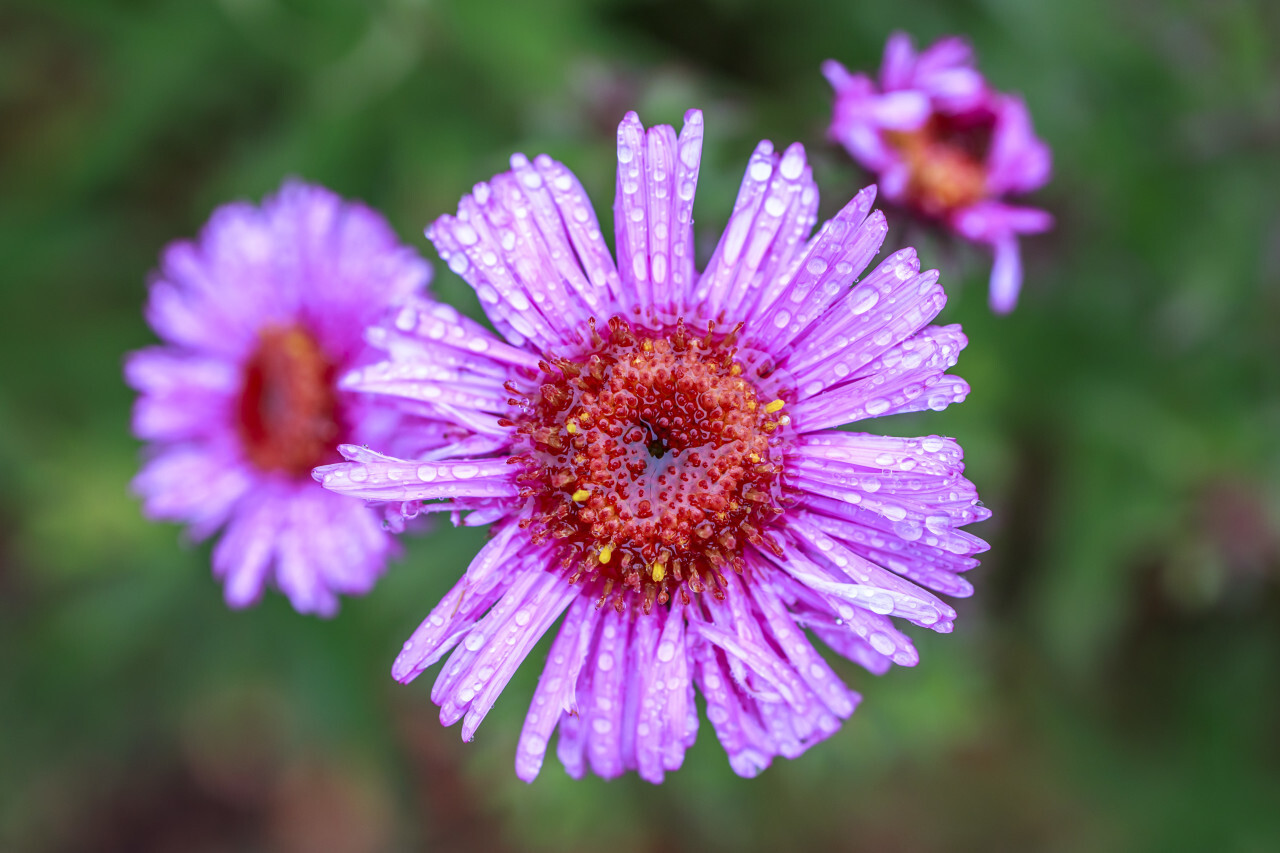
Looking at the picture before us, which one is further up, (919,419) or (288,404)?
(919,419)

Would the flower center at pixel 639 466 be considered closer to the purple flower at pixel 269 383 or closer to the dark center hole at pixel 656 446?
the dark center hole at pixel 656 446

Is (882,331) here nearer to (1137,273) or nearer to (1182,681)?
(1137,273)

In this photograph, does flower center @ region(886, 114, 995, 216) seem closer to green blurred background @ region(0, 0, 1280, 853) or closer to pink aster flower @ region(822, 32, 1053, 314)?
pink aster flower @ region(822, 32, 1053, 314)

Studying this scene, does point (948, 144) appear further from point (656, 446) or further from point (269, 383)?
point (269, 383)

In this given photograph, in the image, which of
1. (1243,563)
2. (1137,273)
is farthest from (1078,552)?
(1137,273)

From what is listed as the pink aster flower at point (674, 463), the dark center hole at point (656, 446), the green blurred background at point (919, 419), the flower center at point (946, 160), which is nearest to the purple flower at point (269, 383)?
the green blurred background at point (919, 419)

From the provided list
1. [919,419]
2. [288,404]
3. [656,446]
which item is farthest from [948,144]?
[288,404]

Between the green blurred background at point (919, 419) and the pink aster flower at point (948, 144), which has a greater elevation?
the pink aster flower at point (948, 144)
